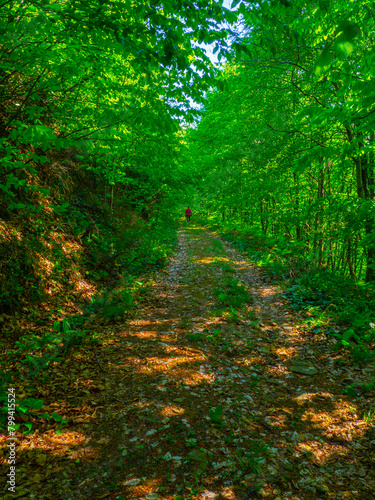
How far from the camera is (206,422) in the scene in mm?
3355

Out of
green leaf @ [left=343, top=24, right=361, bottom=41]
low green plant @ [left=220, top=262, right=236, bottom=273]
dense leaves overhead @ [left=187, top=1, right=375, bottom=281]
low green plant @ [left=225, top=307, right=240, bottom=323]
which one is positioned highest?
dense leaves overhead @ [left=187, top=1, right=375, bottom=281]

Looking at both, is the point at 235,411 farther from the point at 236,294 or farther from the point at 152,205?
the point at 152,205

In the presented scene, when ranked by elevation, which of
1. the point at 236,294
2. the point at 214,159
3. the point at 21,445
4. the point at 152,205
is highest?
the point at 214,159

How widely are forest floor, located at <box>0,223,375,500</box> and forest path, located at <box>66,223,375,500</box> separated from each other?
1cm

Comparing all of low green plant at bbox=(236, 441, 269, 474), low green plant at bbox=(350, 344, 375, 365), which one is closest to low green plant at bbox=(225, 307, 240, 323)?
low green plant at bbox=(350, 344, 375, 365)

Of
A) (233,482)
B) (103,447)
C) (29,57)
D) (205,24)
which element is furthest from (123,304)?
(205,24)

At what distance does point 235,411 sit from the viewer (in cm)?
357

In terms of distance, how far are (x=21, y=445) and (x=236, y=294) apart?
577 centimetres

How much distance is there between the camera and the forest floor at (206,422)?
257 cm

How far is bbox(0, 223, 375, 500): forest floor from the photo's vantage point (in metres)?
2.57

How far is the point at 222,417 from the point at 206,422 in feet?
0.78

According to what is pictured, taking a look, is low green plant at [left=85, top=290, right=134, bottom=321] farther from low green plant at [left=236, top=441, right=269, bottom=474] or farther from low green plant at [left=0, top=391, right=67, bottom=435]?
low green plant at [left=236, top=441, right=269, bottom=474]

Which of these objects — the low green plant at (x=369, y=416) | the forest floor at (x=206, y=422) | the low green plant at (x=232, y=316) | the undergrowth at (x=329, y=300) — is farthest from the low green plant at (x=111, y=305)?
the low green plant at (x=369, y=416)

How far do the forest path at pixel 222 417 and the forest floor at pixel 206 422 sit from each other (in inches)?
0.5
